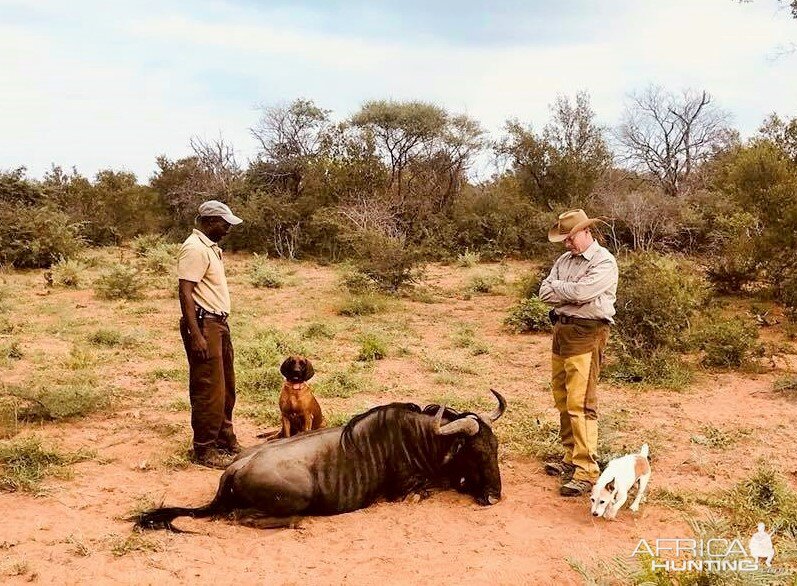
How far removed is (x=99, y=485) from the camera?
5.11 meters

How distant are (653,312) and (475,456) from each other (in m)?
4.97

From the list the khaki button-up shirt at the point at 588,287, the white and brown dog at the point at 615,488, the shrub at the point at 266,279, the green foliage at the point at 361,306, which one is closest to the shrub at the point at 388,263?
the green foliage at the point at 361,306

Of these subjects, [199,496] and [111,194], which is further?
[111,194]

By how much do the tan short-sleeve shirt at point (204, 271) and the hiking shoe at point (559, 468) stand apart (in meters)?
2.97

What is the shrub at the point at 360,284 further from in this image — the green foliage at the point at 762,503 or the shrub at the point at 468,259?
the green foliage at the point at 762,503

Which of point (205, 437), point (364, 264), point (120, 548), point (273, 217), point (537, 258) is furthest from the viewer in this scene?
point (273, 217)

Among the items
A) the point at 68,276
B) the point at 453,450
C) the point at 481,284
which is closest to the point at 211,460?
the point at 453,450

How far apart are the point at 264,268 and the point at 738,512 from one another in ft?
42.1

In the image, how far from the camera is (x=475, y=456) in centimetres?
495

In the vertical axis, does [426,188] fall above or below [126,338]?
above

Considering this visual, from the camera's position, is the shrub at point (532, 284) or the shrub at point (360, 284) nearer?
the shrub at point (532, 284)

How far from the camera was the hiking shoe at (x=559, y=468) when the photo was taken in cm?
530

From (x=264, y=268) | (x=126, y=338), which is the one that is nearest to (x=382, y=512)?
(x=126, y=338)

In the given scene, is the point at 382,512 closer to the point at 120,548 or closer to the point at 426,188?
the point at 120,548
